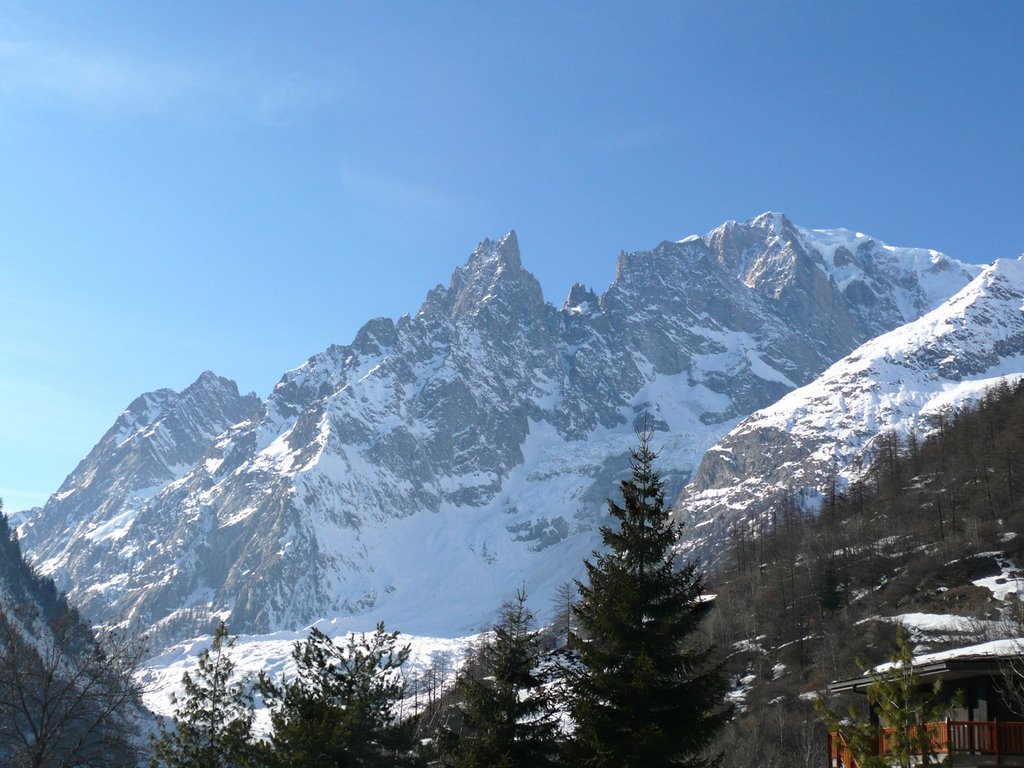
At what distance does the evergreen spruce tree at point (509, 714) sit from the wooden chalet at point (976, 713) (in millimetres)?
8281

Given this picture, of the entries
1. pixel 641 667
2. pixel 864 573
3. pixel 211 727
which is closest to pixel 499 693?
pixel 641 667

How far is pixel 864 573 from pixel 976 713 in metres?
104

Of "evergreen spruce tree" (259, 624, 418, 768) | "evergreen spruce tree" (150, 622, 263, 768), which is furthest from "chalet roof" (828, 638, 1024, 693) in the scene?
"evergreen spruce tree" (150, 622, 263, 768)

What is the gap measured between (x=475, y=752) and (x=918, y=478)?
147m

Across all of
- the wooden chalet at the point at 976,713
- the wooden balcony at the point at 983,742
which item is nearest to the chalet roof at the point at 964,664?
the wooden chalet at the point at 976,713

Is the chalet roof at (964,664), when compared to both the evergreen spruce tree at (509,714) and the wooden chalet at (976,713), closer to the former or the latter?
the wooden chalet at (976,713)

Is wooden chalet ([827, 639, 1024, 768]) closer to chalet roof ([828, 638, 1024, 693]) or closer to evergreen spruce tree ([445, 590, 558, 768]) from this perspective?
chalet roof ([828, 638, 1024, 693])

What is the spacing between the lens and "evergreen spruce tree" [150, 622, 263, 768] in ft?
119

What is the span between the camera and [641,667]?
28.1 metres

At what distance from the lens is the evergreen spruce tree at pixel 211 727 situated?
36.1 metres

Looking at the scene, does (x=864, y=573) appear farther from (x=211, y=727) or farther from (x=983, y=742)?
(x=211, y=727)

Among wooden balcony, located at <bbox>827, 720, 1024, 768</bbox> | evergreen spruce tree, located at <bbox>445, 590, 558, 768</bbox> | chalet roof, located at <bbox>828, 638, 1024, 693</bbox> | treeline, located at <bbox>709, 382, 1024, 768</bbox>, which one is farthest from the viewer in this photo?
treeline, located at <bbox>709, 382, 1024, 768</bbox>

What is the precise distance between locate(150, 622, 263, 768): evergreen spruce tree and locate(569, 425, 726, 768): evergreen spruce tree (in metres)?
12.2

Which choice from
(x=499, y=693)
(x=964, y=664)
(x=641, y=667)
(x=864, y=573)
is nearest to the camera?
(x=641, y=667)
